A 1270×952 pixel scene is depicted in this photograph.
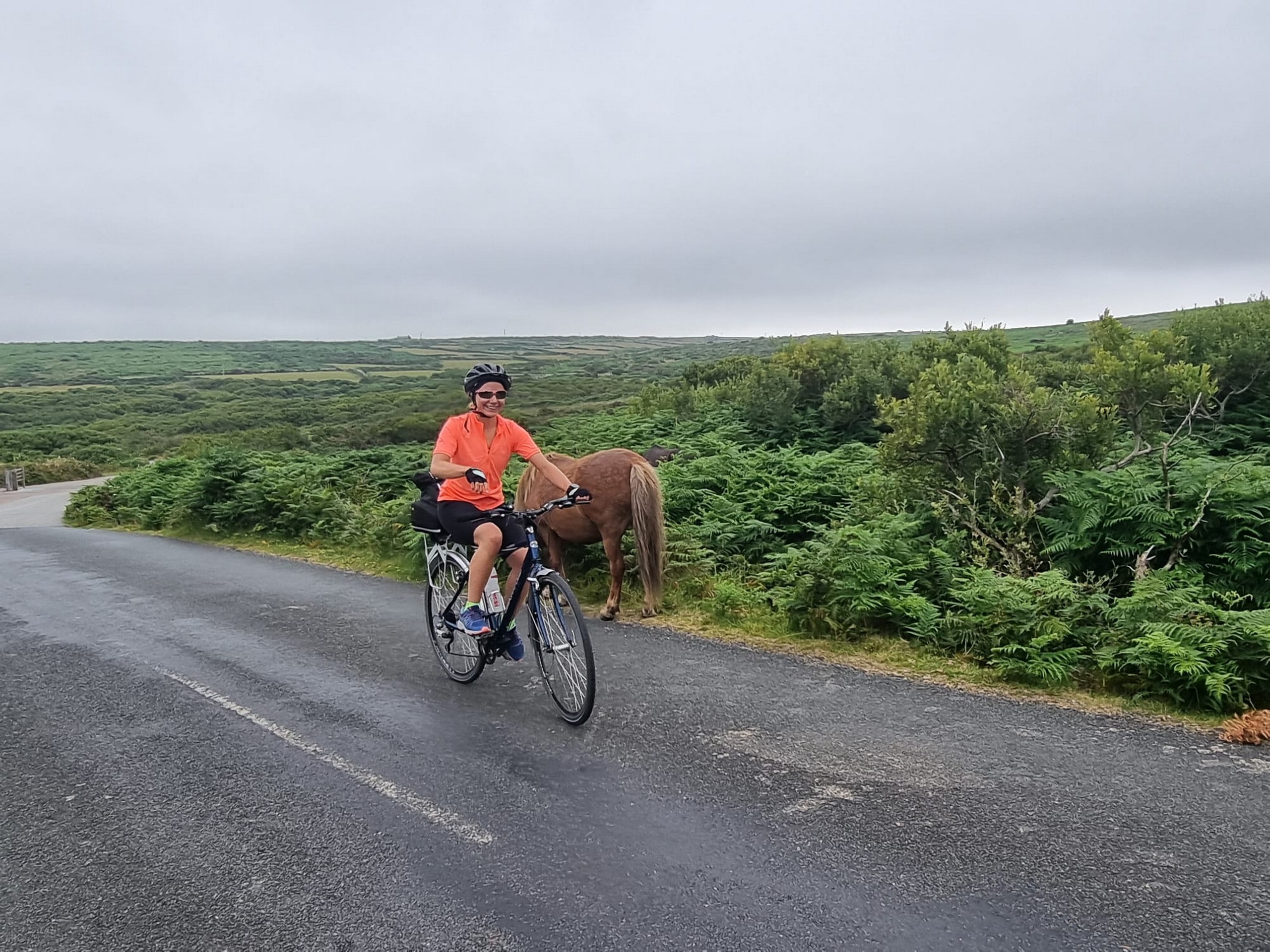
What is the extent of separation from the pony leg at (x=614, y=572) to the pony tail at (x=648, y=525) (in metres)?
0.23

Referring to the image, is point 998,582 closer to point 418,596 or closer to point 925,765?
point 925,765

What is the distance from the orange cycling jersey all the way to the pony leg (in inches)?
95.4

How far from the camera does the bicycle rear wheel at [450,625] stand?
6.03 meters

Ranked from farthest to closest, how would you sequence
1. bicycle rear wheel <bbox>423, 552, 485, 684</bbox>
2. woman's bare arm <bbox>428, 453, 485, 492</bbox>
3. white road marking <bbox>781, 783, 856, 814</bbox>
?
bicycle rear wheel <bbox>423, 552, 485, 684</bbox>, woman's bare arm <bbox>428, 453, 485, 492</bbox>, white road marking <bbox>781, 783, 856, 814</bbox>

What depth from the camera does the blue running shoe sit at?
5.64 meters

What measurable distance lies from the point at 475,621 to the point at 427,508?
37.5 inches

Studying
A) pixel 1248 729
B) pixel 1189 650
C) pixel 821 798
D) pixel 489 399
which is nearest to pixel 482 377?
pixel 489 399

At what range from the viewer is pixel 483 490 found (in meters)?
5.67

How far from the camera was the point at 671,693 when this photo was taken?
228 inches

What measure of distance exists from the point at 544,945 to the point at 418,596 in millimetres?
7035

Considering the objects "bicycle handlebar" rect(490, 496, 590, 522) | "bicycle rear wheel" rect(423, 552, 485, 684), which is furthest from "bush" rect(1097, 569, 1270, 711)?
"bicycle rear wheel" rect(423, 552, 485, 684)

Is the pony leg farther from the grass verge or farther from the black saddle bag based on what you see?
the black saddle bag

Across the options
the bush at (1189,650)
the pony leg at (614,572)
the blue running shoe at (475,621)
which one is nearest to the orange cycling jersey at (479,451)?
the blue running shoe at (475,621)

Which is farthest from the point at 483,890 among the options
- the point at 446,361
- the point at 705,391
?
the point at 446,361
